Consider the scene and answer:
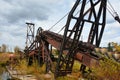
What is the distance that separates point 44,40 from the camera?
70.7ft

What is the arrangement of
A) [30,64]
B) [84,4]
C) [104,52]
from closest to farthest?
[104,52] → [84,4] → [30,64]

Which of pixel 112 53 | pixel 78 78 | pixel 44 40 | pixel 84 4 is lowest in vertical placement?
pixel 78 78

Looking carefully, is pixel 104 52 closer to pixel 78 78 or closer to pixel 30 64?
pixel 78 78

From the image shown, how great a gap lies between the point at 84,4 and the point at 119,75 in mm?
6567

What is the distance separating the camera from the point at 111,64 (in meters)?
9.52

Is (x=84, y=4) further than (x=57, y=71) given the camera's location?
No

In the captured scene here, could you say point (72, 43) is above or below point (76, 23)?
below

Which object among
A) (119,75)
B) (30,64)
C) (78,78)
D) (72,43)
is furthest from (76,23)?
(30,64)

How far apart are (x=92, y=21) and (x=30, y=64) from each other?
41.5 ft

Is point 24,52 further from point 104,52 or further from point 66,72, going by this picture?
point 104,52

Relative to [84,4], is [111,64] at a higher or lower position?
lower

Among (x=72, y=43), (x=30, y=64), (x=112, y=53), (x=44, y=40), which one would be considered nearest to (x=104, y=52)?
Answer: (x=112, y=53)

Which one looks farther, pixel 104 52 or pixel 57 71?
pixel 57 71

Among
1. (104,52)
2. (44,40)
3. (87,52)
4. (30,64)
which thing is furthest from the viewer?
(30,64)
